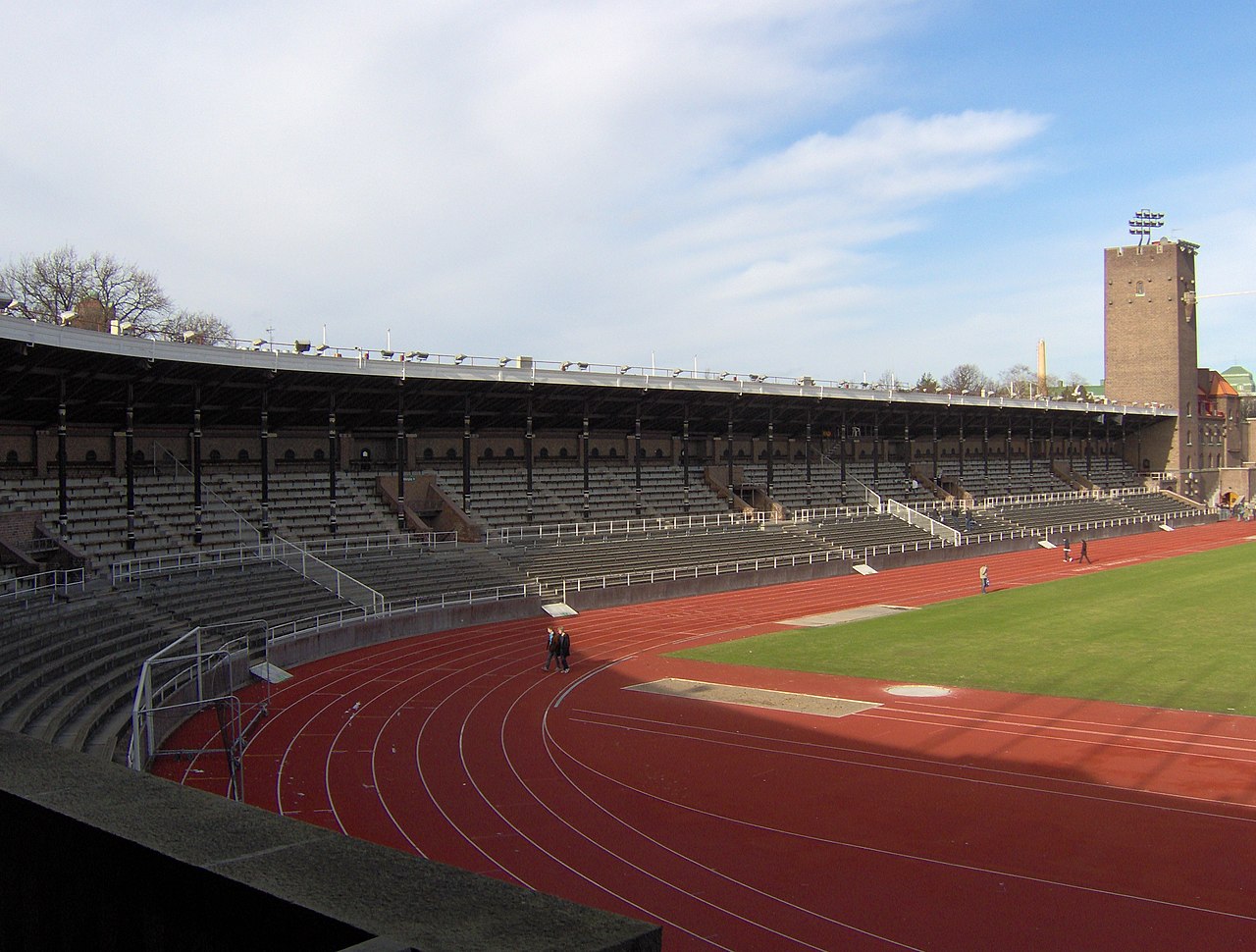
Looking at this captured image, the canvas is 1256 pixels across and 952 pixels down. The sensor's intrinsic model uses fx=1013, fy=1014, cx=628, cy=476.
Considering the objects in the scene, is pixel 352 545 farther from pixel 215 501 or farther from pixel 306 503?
pixel 215 501

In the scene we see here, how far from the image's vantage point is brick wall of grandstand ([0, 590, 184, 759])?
1688cm

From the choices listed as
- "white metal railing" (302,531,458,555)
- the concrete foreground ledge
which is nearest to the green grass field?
"white metal railing" (302,531,458,555)

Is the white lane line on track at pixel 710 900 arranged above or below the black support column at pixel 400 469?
below

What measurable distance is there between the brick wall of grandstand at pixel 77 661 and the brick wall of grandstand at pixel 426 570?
10059 millimetres

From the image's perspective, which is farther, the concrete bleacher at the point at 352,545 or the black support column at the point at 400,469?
the black support column at the point at 400,469

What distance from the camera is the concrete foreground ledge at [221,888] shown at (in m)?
2.57

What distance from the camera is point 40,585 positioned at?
91.8 feet

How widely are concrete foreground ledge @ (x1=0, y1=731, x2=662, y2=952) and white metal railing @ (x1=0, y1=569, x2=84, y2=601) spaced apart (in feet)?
75.7

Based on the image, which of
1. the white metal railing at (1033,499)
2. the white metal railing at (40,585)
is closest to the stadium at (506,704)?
the white metal railing at (40,585)

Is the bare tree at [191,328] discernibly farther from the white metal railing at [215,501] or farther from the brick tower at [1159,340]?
the brick tower at [1159,340]

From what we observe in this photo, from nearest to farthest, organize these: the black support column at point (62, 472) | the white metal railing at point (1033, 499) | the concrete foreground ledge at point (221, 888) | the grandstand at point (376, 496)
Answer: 1. the concrete foreground ledge at point (221, 888)
2. the grandstand at point (376, 496)
3. the black support column at point (62, 472)
4. the white metal railing at point (1033, 499)

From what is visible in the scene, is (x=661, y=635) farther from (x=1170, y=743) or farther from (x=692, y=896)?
(x=692, y=896)

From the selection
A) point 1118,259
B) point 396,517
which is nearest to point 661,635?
point 396,517

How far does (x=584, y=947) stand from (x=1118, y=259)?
375 feet
